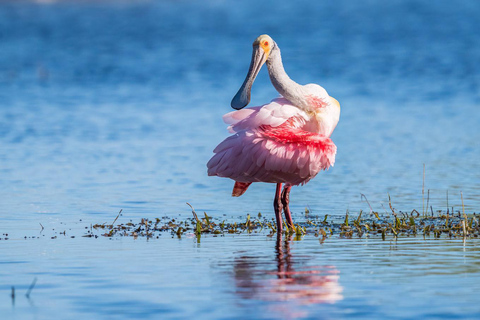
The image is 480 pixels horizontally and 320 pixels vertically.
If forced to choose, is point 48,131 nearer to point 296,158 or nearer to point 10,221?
point 10,221

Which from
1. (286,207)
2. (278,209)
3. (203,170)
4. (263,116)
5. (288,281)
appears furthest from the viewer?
(203,170)

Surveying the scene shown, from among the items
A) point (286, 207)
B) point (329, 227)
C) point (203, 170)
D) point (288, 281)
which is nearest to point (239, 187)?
point (286, 207)

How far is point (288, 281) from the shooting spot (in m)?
6.26

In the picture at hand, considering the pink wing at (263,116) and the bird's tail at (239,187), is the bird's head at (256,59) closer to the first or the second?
the pink wing at (263,116)

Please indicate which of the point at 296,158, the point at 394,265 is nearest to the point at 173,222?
the point at 296,158

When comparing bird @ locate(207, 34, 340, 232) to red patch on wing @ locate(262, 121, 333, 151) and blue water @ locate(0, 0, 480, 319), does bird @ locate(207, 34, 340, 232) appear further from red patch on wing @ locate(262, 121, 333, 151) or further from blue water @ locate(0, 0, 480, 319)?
blue water @ locate(0, 0, 480, 319)

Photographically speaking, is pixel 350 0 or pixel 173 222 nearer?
pixel 173 222

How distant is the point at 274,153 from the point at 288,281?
2.63 m

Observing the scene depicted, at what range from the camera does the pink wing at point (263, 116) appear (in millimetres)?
8875

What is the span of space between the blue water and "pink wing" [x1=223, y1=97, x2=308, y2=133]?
3.72 feet

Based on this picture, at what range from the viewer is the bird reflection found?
577 cm

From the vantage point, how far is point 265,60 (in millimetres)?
9609

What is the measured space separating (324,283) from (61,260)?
218 cm

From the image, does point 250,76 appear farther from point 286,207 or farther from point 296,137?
point 286,207
